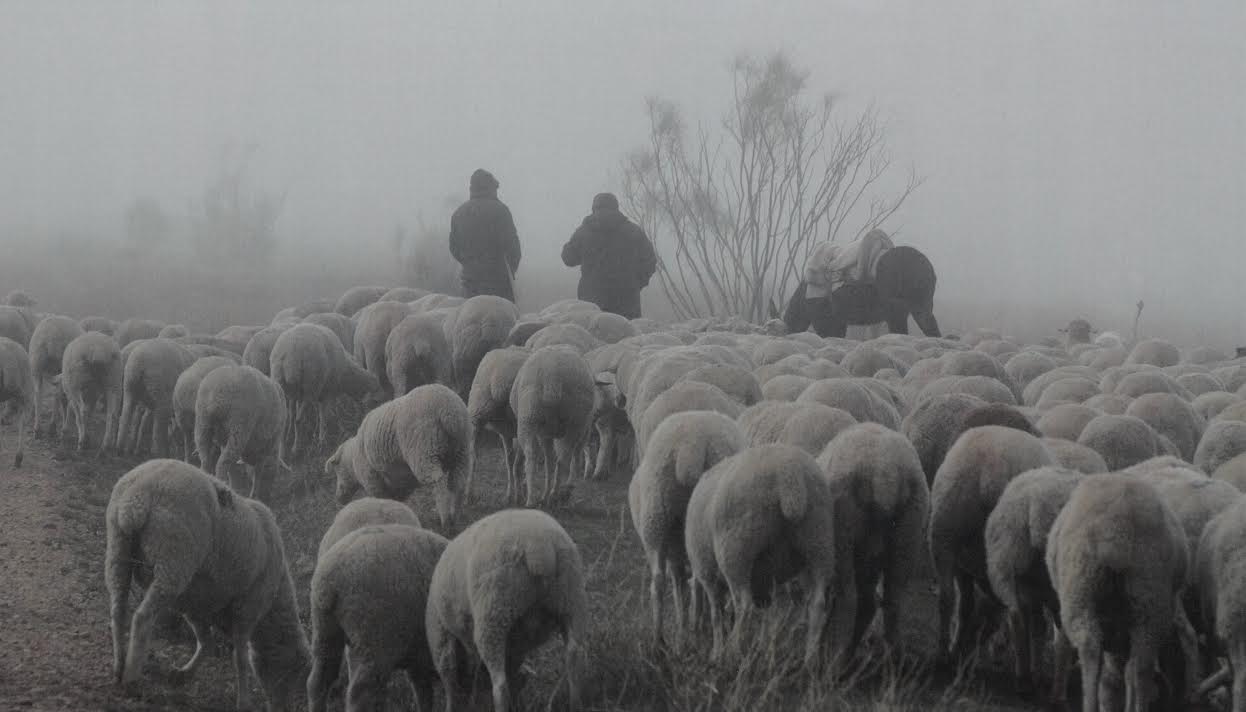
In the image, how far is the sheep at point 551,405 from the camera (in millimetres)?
10117

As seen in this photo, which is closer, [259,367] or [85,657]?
[85,657]

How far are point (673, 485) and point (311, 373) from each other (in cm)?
581

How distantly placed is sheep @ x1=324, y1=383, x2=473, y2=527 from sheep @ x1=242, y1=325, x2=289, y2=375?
3.36m

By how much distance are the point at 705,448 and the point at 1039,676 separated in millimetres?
2007

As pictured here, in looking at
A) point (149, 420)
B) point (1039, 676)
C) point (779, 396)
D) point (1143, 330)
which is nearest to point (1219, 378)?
point (779, 396)

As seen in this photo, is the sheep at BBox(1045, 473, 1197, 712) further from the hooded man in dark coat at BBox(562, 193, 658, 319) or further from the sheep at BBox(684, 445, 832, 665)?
the hooded man in dark coat at BBox(562, 193, 658, 319)

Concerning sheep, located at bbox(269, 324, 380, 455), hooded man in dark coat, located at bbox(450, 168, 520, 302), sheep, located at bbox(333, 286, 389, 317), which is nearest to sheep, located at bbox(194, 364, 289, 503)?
sheep, located at bbox(269, 324, 380, 455)

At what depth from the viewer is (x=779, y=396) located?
10203 millimetres

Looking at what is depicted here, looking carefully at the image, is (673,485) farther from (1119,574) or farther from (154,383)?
(154,383)

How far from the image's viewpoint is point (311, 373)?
12.3 metres

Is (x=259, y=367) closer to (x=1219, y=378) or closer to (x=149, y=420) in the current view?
(x=149, y=420)

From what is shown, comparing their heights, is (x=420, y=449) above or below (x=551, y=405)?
below

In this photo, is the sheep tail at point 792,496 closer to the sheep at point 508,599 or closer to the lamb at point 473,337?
the sheep at point 508,599

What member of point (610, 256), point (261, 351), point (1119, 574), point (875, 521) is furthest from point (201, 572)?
point (610, 256)
